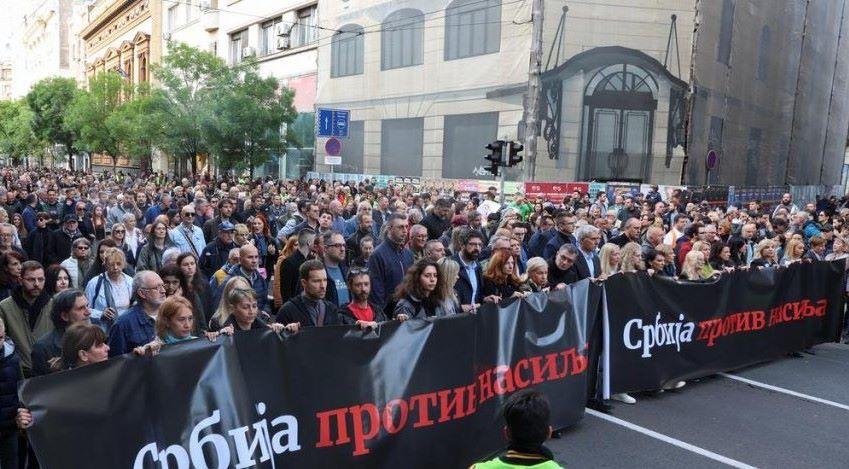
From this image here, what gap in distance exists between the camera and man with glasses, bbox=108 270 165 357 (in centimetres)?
464

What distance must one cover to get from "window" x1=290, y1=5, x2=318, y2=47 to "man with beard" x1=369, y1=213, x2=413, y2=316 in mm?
27614

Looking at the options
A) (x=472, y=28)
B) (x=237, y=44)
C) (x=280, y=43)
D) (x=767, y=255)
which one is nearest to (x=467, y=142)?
(x=472, y=28)

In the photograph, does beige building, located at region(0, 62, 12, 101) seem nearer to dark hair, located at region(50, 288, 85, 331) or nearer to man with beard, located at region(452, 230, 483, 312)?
man with beard, located at region(452, 230, 483, 312)

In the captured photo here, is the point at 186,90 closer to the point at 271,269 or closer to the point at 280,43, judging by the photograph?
the point at 280,43

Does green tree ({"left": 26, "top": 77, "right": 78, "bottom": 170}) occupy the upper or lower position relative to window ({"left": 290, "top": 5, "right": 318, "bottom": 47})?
lower

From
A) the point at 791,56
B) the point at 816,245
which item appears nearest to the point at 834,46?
the point at 791,56

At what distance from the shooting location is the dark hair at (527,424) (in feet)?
8.94

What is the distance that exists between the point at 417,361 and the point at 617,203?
1498 centimetres

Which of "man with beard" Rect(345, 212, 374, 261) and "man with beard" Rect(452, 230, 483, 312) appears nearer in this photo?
"man with beard" Rect(452, 230, 483, 312)

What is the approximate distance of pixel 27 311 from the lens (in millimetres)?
5078

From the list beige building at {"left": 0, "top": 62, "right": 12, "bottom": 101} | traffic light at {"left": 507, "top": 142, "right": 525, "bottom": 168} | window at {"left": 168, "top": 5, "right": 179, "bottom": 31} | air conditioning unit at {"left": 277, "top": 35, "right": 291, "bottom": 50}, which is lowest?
traffic light at {"left": 507, "top": 142, "right": 525, "bottom": 168}

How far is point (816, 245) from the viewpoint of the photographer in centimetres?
984

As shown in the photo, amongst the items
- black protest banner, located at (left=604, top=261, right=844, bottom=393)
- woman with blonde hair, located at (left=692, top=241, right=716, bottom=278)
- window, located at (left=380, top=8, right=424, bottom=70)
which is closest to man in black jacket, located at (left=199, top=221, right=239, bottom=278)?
black protest banner, located at (left=604, top=261, right=844, bottom=393)

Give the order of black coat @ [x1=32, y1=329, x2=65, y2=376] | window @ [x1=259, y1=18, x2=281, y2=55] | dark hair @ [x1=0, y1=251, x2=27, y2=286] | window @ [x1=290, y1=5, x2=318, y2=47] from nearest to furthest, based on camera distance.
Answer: black coat @ [x1=32, y1=329, x2=65, y2=376] → dark hair @ [x1=0, y1=251, x2=27, y2=286] → window @ [x1=290, y1=5, x2=318, y2=47] → window @ [x1=259, y1=18, x2=281, y2=55]
